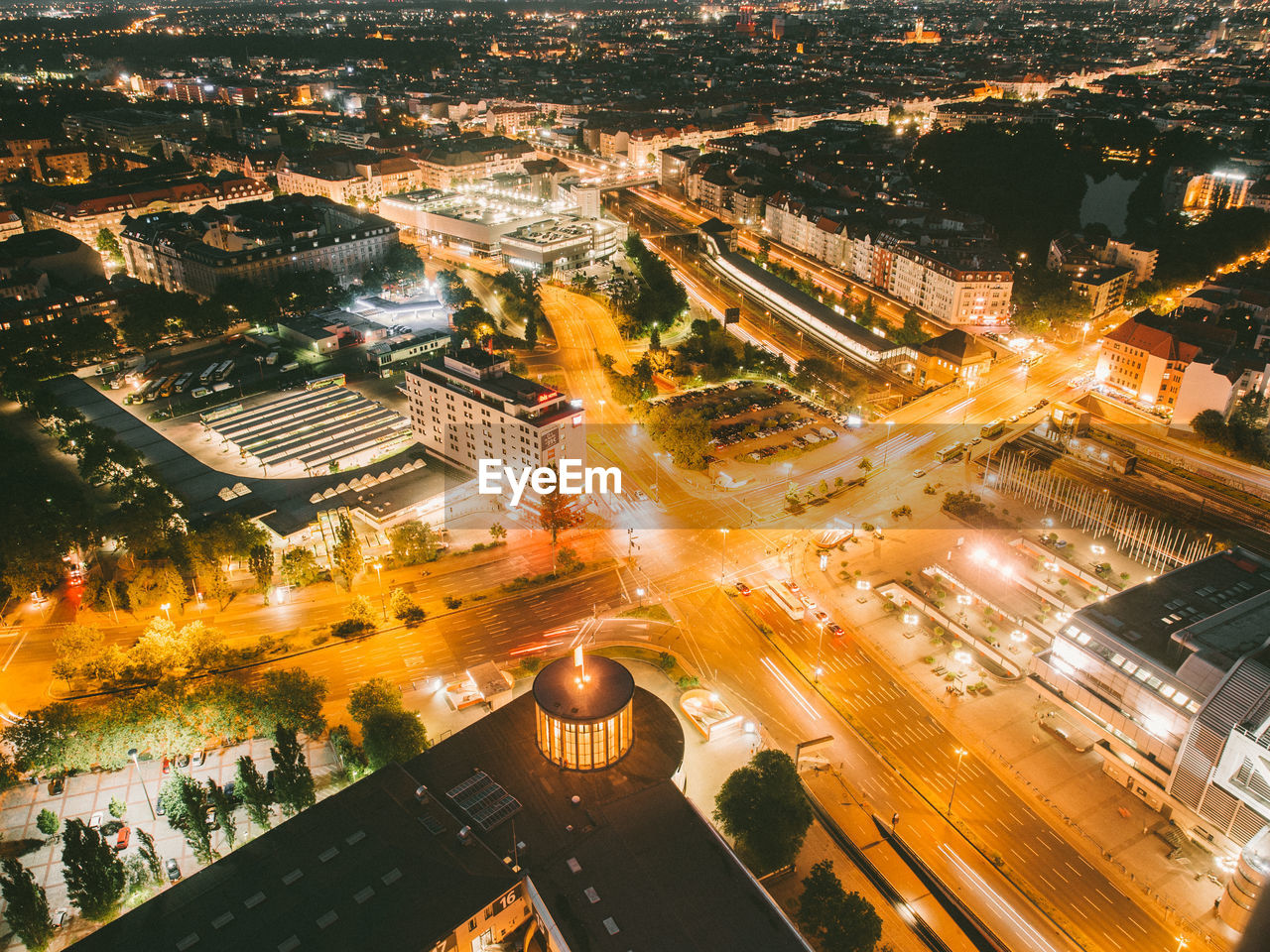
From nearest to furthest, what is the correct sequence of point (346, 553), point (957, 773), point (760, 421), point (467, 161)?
point (957, 773)
point (346, 553)
point (760, 421)
point (467, 161)

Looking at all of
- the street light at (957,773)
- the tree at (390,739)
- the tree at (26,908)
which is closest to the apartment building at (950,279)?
the street light at (957,773)

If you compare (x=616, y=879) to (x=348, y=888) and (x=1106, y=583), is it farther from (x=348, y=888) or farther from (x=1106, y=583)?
(x=1106, y=583)

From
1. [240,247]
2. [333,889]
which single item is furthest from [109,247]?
[333,889]

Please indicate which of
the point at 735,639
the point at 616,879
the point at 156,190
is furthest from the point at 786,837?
the point at 156,190

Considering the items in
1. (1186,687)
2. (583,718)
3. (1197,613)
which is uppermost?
(1197,613)

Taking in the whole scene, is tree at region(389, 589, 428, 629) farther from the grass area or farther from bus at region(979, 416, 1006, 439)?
bus at region(979, 416, 1006, 439)

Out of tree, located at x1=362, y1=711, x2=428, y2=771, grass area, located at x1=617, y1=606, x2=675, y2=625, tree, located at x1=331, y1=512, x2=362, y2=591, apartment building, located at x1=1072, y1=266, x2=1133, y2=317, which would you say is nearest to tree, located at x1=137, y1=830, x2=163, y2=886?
tree, located at x1=362, y1=711, x2=428, y2=771

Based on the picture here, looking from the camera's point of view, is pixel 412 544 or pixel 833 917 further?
pixel 412 544

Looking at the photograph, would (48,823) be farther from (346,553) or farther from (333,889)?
(346,553)
